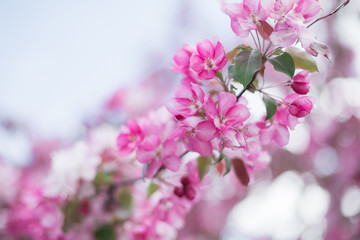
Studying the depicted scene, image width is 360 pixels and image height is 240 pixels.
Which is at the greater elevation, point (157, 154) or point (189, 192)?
point (157, 154)

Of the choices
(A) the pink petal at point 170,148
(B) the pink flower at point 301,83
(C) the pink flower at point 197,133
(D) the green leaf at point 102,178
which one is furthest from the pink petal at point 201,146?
(D) the green leaf at point 102,178

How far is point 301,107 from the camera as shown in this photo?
0.60 m

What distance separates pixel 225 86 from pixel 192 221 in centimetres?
297

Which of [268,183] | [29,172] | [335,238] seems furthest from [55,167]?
[268,183]

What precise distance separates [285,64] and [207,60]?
0.15 metres

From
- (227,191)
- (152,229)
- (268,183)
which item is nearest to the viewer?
(152,229)

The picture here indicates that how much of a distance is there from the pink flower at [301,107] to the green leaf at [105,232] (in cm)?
80

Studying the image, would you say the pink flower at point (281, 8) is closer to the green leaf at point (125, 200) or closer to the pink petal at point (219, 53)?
the pink petal at point (219, 53)

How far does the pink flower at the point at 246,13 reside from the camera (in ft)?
1.88

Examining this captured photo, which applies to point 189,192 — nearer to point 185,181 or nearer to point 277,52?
point 185,181

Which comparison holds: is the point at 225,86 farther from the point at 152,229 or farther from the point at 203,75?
the point at 152,229

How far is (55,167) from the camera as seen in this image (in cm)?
113

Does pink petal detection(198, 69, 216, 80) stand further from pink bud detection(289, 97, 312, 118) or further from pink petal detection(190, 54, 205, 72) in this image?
pink bud detection(289, 97, 312, 118)

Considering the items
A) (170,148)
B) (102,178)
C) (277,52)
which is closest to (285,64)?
(277,52)
